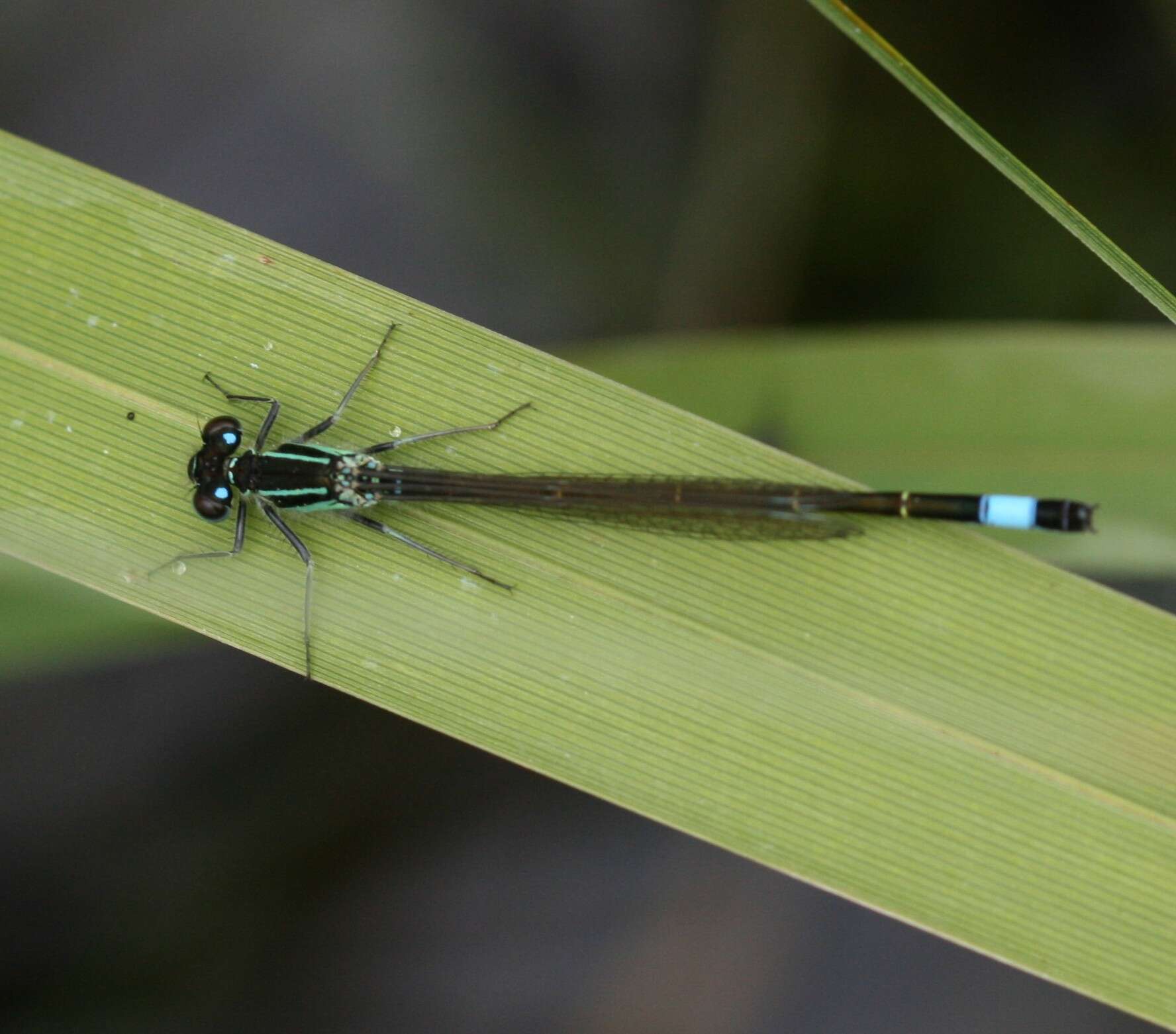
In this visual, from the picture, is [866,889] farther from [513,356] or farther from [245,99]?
[245,99]

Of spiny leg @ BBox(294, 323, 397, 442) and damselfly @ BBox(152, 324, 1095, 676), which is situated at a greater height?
spiny leg @ BBox(294, 323, 397, 442)

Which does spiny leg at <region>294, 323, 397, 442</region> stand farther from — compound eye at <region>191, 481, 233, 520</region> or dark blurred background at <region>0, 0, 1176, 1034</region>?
dark blurred background at <region>0, 0, 1176, 1034</region>

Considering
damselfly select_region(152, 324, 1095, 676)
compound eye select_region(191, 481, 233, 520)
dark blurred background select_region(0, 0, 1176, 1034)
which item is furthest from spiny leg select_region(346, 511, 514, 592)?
dark blurred background select_region(0, 0, 1176, 1034)

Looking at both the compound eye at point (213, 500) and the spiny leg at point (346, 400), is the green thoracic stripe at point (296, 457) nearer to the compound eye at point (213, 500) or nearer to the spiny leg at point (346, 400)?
the spiny leg at point (346, 400)

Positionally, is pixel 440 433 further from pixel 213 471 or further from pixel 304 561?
pixel 213 471

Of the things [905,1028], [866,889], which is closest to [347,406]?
[866,889]

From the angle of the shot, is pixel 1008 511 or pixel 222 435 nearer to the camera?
pixel 1008 511

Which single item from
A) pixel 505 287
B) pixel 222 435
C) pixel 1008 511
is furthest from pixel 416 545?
pixel 505 287
